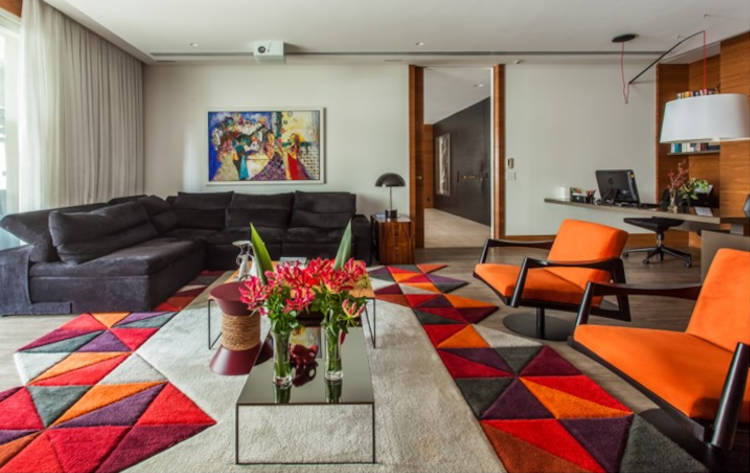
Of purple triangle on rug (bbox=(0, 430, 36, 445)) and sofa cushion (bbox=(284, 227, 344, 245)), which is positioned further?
sofa cushion (bbox=(284, 227, 344, 245))

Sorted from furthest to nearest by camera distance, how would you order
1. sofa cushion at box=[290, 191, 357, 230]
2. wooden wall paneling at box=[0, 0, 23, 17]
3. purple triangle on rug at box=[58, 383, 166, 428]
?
sofa cushion at box=[290, 191, 357, 230], wooden wall paneling at box=[0, 0, 23, 17], purple triangle on rug at box=[58, 383, 166, 428]

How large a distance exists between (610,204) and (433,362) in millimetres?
3794

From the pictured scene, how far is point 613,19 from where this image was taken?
483 centimetres

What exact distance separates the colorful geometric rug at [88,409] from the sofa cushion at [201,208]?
9.00ft

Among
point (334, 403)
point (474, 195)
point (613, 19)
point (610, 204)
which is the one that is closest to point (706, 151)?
point (610, 204)

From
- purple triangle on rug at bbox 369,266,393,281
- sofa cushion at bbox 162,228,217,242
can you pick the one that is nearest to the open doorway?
purple triangle on rug at bbox 369,266,393,281

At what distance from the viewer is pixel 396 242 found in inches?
222

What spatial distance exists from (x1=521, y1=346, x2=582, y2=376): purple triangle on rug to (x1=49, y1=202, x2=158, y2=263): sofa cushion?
3.26 m

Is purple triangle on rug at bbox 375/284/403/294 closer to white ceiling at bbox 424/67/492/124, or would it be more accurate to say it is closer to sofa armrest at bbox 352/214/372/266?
sofa armrest at bbox 352/214/372/266

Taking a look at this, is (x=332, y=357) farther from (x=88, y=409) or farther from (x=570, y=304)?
(x=570, y=304)

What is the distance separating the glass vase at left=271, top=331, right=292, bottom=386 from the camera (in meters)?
1.76

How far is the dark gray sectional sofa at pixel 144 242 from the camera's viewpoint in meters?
3.57

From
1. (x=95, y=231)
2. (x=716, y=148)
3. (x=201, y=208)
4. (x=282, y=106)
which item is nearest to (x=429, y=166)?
(x=282, y=106)

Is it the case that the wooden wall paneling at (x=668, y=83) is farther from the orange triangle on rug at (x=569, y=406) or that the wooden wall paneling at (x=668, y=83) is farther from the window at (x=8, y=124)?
the window at (x=8, y=124)
